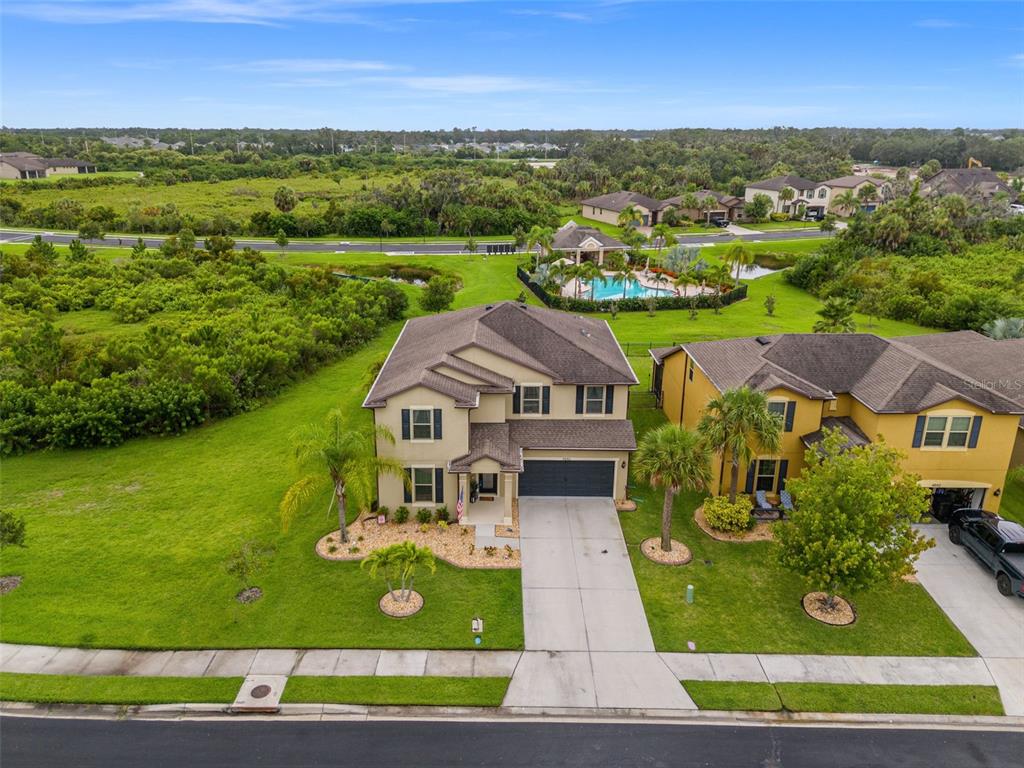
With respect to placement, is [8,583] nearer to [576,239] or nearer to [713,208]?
[576,239]

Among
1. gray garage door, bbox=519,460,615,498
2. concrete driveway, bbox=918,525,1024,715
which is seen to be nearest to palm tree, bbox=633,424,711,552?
gray garage door, bbox=519,460,615,498

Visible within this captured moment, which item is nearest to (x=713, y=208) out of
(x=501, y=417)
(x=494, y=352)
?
(x=494, y=352)

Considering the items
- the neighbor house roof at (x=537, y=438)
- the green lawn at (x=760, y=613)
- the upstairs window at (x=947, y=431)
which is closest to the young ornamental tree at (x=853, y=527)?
the green lawn at (x=760, y=613)

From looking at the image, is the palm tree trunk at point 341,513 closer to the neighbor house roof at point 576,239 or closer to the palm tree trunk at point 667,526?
the palm tree trunk at point 667,526

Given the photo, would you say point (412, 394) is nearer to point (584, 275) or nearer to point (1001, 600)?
point (1001, 600)

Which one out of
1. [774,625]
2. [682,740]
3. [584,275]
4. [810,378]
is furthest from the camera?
[584,275]

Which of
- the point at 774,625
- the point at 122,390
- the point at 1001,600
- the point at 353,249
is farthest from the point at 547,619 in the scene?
the point at 353,249

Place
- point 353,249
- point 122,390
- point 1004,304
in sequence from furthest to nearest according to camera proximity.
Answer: point 353,249 < point 1004,304 < point 122,390
